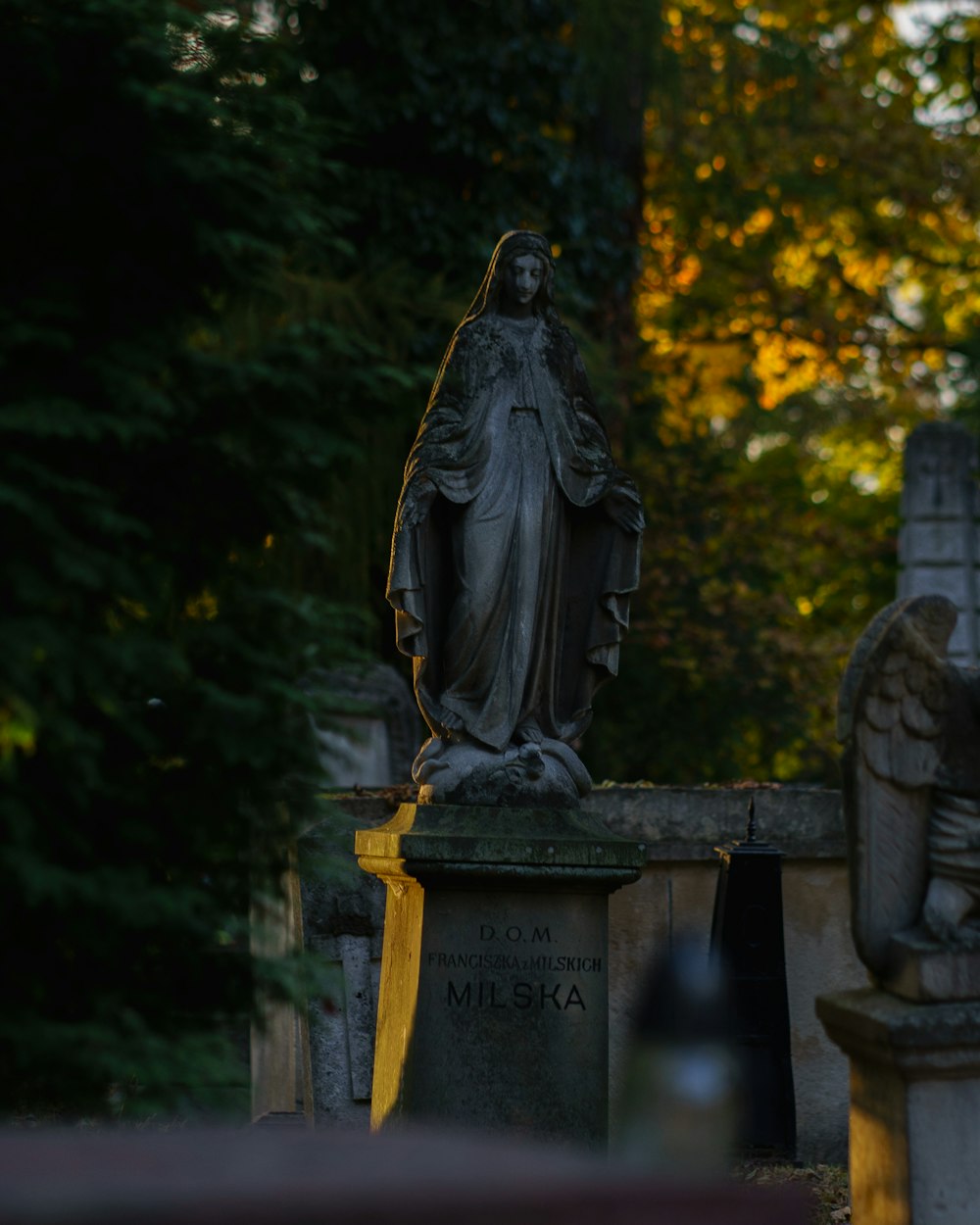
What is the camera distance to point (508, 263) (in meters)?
7.50

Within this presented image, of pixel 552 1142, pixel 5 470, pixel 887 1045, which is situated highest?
pixel 5 470

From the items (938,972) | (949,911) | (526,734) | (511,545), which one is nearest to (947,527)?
(511,545)

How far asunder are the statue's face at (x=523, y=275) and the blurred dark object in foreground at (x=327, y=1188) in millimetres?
5963

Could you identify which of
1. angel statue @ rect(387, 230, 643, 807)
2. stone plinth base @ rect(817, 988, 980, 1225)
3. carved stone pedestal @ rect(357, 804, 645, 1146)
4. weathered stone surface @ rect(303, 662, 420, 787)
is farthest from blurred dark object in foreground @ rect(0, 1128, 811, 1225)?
weathered stone surface @ rect(303, 662, 420, 787)

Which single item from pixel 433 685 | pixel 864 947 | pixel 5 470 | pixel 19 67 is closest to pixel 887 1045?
pixel 864 947

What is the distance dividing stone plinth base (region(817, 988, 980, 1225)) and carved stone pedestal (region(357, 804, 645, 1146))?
1.50 meters

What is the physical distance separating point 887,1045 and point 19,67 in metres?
4.84

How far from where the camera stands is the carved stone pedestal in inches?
265

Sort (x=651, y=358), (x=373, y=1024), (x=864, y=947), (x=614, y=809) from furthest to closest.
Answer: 1. (x=651, y=358)
2. (x=614, y=809)
3. (x=373, y=1024)
4. (x=864, y=947)

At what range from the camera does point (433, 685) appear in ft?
23.9

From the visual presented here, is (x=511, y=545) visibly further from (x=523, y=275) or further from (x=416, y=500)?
(x=523, y=275)

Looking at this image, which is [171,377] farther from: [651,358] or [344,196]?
[651,358]

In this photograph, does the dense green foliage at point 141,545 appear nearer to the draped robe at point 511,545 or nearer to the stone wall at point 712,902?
the draped robe at point 511,545

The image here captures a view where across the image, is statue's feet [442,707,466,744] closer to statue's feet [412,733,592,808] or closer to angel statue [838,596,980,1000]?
statue's feet [412,733,592,808]
